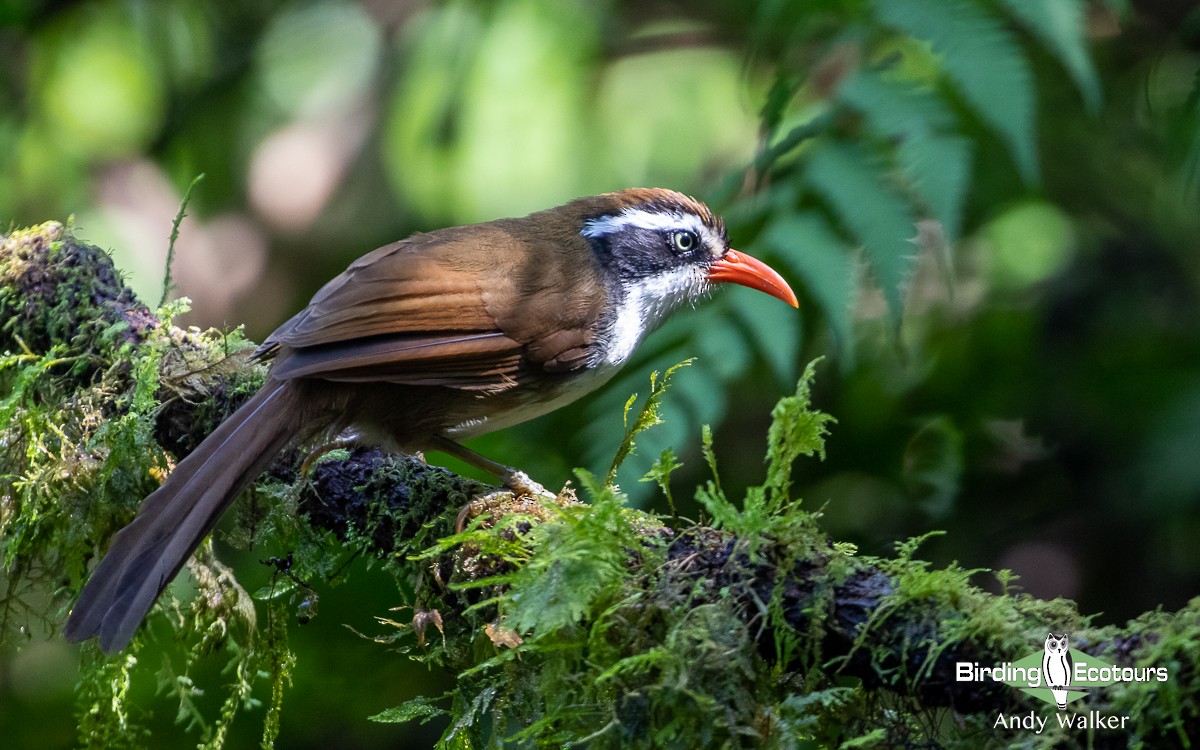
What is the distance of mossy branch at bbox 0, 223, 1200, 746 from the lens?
179 cm

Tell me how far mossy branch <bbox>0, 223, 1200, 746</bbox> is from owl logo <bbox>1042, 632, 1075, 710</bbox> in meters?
0.03

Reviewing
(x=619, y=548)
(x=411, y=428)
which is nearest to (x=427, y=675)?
(x=411, y=428)

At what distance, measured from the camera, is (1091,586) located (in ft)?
14.2

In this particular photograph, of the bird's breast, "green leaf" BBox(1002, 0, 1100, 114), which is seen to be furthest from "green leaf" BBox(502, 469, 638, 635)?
"green leaf" BBox(1002, 0, 1100, 114)

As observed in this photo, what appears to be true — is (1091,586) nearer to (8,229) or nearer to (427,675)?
(427,675)

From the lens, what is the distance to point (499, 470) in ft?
10.4

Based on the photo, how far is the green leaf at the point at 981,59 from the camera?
2.89 metres

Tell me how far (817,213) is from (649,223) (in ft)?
2.12

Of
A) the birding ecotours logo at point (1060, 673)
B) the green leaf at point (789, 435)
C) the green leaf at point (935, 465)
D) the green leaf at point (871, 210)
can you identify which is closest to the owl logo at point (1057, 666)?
the birding ecotours logo at point (1060, 673)

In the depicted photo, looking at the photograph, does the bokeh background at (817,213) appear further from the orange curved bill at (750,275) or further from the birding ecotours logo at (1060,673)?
the birding ecotours logo at (1060,673)

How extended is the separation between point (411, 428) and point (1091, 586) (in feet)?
9.53

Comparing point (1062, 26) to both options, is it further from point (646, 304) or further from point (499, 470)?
point (499, 470)

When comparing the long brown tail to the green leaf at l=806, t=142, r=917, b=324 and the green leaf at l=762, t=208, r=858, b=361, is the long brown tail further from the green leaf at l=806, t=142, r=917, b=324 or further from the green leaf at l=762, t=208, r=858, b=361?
the green leaf at l=806, t=142, r=917, b=324

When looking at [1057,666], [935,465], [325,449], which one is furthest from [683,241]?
[1057,666]
